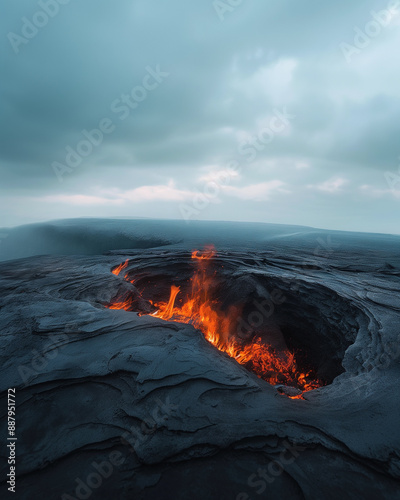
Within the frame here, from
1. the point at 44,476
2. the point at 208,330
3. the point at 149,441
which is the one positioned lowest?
the point at 208,330

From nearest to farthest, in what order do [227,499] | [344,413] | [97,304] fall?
[227,499], [344,413], [97,304]

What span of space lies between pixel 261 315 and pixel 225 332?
161cm

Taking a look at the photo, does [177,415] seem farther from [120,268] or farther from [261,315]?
[120,268]

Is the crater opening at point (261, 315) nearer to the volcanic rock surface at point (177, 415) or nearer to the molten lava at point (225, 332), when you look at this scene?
the molten lava at point (225, 332)

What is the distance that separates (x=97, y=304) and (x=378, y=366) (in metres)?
6.32

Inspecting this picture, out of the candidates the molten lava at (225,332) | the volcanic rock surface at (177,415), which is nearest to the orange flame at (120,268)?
the molten lava at (225,332)

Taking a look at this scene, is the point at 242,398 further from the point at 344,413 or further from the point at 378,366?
the point at 378,366

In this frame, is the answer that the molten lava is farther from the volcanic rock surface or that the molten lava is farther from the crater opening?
the volcanic rock surface

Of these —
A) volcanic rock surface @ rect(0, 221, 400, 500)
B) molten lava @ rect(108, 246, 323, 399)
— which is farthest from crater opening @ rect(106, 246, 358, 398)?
volcanic rock surface @ rect(0, 221, 400, 500)

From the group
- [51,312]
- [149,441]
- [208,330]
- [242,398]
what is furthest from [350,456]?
[208,330]

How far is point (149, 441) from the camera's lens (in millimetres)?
2334

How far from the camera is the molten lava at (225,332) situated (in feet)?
23.9

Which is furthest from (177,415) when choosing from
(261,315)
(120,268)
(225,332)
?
(120,268)

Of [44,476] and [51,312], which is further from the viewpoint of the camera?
[51,312]
